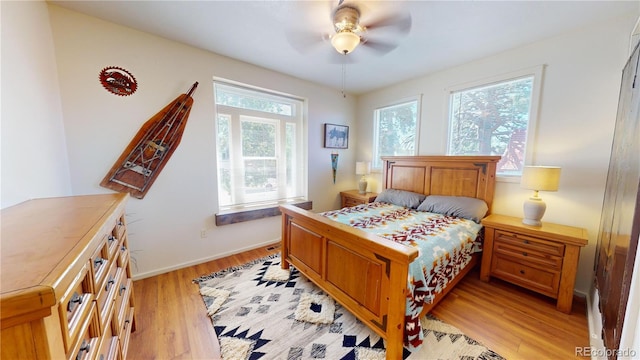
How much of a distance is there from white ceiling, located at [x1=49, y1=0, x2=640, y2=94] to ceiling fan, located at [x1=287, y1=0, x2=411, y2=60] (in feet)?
0.05

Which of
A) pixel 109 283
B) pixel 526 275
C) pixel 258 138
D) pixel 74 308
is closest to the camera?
pixel 74 308

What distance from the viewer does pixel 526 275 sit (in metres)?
2.05

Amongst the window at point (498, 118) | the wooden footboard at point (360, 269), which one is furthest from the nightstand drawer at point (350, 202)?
the wooden footboard at point (360, 269)

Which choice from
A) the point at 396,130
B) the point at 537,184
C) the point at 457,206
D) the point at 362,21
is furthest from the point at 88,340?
the point at 396,130

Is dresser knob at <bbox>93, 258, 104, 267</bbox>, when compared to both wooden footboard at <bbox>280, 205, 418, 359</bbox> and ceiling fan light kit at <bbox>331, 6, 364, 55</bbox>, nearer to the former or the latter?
wooden footboard at <bbox>280, 205, 418, 359</bbox>

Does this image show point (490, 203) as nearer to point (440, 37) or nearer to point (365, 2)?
point (440, 37)

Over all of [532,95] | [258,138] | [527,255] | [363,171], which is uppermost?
[532,95]

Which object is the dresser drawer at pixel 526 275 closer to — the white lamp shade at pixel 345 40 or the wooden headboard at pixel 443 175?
the wooden headboard at pixel 443 175

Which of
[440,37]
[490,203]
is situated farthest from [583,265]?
[440,37]

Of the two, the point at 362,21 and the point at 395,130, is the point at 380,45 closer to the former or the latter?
the point at 362,21

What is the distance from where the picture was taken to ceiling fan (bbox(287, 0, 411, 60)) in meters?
1.63

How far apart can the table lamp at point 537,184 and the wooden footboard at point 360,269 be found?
1.63m

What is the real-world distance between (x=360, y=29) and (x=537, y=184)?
82.5 inches

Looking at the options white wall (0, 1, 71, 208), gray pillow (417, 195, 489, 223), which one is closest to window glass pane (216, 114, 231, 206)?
white wall (0, 1, 71, 208)
